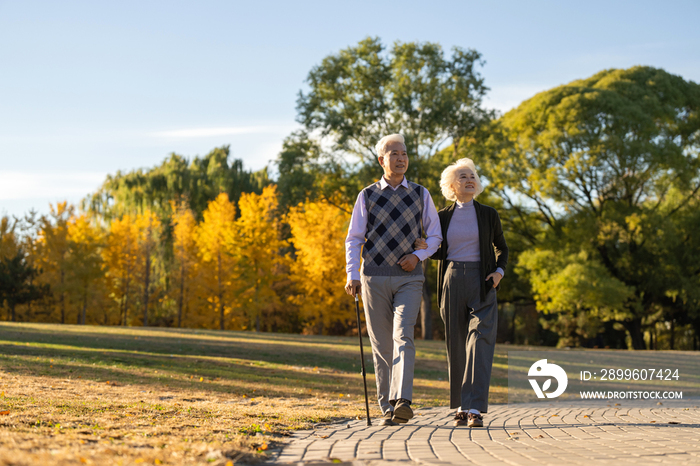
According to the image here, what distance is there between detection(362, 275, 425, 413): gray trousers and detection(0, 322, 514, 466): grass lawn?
28.6 inches

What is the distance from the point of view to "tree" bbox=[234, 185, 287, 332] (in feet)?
110

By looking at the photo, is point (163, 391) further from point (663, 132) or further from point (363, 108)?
point (663, 132)

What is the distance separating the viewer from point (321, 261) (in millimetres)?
29438

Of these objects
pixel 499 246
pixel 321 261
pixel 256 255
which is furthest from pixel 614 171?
pixel 499 246

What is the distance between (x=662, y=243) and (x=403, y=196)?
84.4ft

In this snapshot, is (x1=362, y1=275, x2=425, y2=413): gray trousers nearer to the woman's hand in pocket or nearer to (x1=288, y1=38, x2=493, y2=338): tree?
the woman's hand in pocket

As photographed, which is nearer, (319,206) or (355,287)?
(355,287)

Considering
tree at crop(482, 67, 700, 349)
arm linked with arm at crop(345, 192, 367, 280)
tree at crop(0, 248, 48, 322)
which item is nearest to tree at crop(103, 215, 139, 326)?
tree at crop(0, 248, 48, 322)

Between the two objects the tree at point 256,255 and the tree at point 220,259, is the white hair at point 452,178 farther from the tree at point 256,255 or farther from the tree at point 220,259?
the tree at point 220,259

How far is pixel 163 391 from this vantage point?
7.64 meters

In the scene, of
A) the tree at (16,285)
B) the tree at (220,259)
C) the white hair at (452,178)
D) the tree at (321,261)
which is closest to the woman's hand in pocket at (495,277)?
the white hair at (452,178)

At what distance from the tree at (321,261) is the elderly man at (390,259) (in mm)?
23798

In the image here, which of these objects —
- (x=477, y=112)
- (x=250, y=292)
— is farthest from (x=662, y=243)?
(x=250, y=292)

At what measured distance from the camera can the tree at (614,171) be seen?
90.9ft
